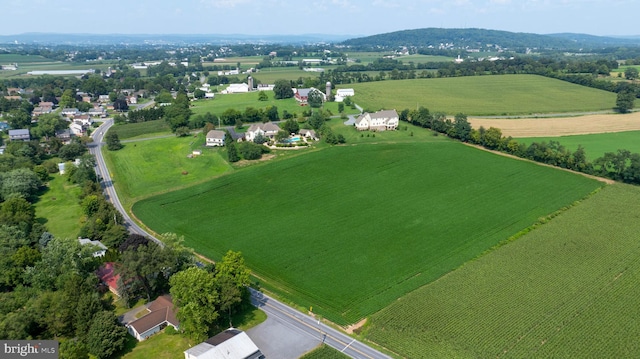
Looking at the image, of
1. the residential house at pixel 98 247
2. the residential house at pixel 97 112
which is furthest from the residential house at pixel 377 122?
the residential house at pixel 97 112

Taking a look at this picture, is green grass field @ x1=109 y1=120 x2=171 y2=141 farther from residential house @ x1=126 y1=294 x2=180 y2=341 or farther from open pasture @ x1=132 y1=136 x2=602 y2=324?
residential house @ x1=126 y1=294 x2=180 y2=341

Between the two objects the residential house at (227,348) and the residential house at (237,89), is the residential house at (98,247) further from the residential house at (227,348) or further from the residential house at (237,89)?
the residential house at (237,89)

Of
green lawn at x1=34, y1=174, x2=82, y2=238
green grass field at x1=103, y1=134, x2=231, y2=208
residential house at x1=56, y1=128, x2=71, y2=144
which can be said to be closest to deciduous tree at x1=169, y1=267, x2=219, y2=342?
green lawn at x1=34, y1=174, x2=82, y2=238

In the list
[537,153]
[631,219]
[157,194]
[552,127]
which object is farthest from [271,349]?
[552,127]

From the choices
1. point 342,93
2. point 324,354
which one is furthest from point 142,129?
point 324,354

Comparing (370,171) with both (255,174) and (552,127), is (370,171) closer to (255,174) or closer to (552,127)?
(255,174)
